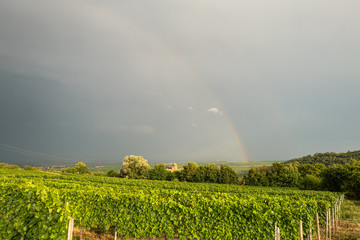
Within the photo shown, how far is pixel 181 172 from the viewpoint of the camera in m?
56.6

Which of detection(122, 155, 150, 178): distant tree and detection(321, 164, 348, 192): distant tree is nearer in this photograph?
detection(321, 164, 348, 192): distant tree

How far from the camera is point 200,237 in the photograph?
7.13m

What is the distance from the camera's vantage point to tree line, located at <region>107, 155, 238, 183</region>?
52.3 metres

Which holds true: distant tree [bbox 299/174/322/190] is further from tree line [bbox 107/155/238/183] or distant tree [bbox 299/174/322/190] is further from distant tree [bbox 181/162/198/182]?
distant tree [bbox 181/162/198/182]

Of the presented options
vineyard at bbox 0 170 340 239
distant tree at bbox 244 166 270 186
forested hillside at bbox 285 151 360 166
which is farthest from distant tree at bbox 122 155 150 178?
forested hillside at bbox 285 151 360 166

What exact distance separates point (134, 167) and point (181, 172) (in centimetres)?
1651

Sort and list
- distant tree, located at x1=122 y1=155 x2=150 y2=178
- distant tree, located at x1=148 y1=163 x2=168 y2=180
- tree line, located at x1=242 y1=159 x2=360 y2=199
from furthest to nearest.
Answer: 1. distant tree, located at x1=122 y1=155 x2=150 y2=178
2. distant tree, located at x1=148 y1=163 x2=168 y2=180
3. tree line, located at x1=242 y1=159 x2=360 y2=199

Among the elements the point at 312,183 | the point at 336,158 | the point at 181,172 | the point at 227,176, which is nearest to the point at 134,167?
the point at 181,172

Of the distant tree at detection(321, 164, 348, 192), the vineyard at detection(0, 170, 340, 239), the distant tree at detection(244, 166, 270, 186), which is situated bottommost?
the distant tree at detection(244, 166, 270, 186)

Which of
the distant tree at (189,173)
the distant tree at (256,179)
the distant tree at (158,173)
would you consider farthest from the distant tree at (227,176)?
the distant tree at (158,173)

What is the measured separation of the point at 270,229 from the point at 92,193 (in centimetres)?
826

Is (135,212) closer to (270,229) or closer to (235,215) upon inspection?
(235,215)

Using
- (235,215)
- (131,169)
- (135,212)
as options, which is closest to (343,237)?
(235,215)

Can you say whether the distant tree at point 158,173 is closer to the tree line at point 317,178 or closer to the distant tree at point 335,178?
the tree line at point 317,178
